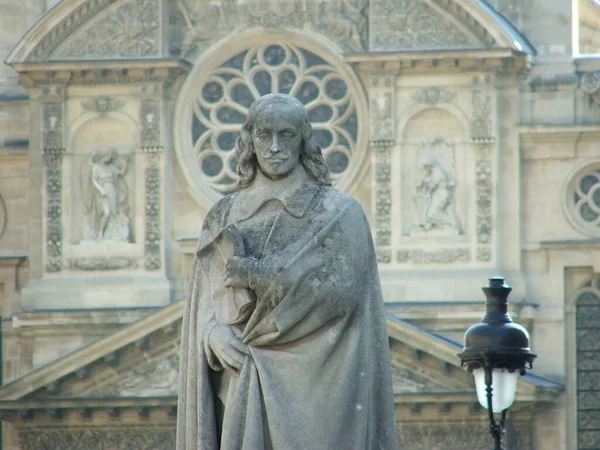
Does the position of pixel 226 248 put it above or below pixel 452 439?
above

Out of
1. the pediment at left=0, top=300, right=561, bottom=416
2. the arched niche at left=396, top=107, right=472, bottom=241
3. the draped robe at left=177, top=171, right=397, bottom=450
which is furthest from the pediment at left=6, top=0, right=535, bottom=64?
the draped robe at left=177, top=171, right=397, bottom=450

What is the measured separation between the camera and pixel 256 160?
747cm

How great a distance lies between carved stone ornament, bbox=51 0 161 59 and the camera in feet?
109

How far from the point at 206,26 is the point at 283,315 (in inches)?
1050

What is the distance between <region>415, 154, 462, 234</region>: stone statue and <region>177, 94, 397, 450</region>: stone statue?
83.4ft

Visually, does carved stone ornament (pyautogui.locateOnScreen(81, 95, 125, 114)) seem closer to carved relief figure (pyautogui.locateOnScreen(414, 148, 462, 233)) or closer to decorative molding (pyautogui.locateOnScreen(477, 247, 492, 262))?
carved relief figure (pyautogui.locateOnScreen(414, 148, 462, 233))

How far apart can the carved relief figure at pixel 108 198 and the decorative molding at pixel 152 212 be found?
286 mm

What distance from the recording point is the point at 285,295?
721 centimetres

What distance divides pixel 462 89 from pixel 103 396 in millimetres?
6455

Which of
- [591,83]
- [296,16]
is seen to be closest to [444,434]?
[591,83]

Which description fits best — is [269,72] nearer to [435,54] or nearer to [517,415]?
[435,54]

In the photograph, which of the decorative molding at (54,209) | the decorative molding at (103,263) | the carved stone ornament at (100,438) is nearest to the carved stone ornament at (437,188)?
the decorative molding at (103,263)

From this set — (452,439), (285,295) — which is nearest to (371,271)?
(285,295)

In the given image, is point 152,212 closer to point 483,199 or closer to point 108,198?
point 108,198
